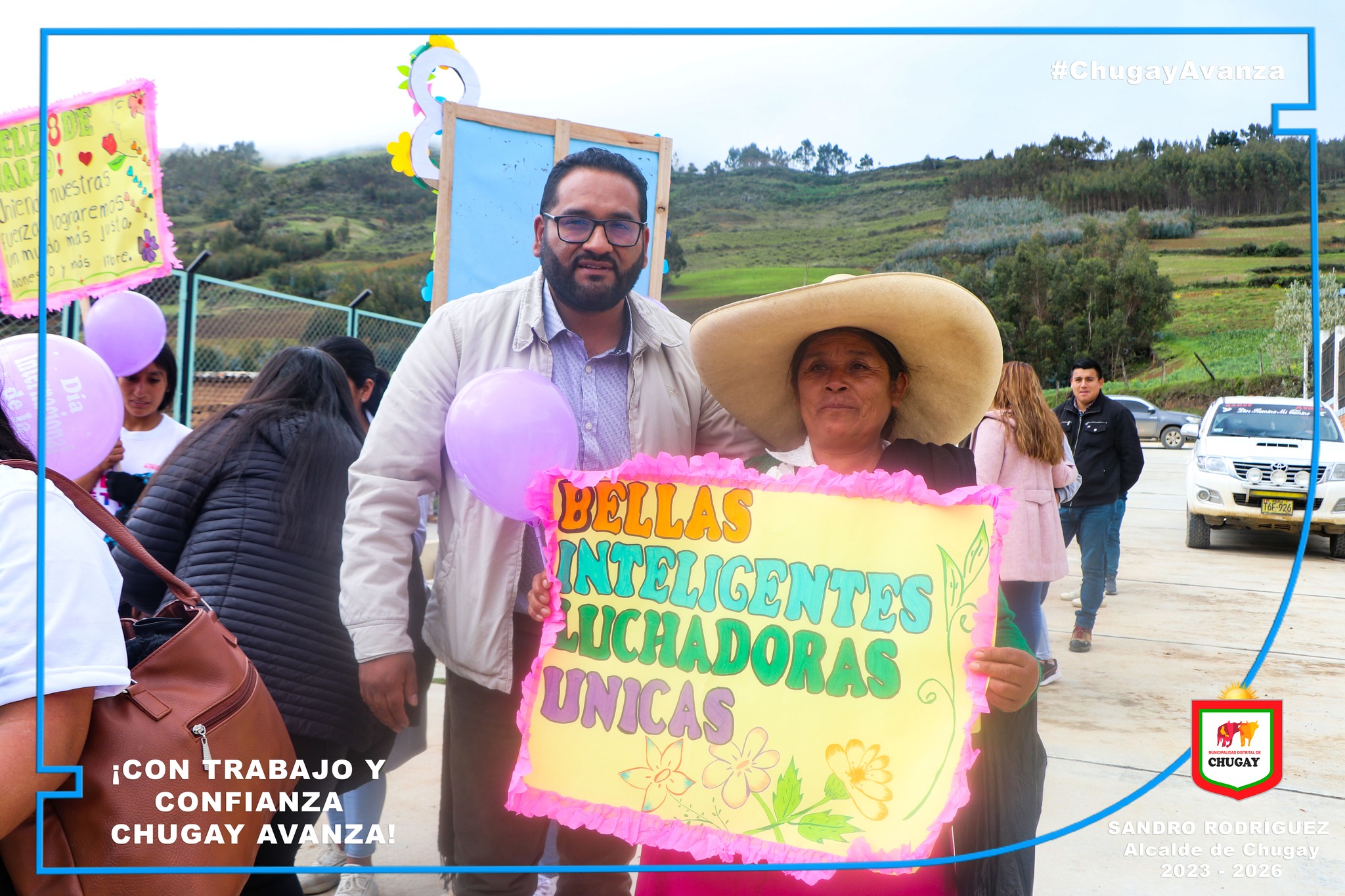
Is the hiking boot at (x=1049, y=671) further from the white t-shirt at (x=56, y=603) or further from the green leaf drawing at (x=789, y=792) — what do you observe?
the white t-shirt at (x=56, y=603)

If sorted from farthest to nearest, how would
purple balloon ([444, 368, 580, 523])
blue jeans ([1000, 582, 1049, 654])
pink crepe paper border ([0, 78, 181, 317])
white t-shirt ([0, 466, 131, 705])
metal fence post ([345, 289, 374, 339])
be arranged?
metal fence post ([345, 289, 374, 339]) < pink crepe paper border ([0, 78, 181, 317]) < blue jeans ([1000, 582, 1049, 654]) < purple balloon ([444, 368, 580, 523]) < white t-shirt ([0, 466, 131, 705])

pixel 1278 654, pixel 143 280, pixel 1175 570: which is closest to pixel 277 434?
pixel 143 280

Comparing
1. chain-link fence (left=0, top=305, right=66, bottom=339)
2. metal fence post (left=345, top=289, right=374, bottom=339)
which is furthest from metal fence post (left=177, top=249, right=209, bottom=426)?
metal fence post (left=345, top=289, right=374, bottom=339)

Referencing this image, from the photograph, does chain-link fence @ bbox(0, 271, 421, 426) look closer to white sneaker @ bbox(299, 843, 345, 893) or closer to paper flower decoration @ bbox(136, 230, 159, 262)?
paper flower decoration @ bbox(136, 230, 159, 262)

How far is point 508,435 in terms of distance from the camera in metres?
1.52

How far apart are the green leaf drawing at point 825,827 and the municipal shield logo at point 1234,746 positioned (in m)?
0.62

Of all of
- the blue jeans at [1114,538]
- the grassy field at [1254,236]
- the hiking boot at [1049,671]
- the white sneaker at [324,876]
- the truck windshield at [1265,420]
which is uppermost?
the grassy field at [1254,236]

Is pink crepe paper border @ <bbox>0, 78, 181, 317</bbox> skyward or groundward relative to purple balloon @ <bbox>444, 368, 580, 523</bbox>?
skyward

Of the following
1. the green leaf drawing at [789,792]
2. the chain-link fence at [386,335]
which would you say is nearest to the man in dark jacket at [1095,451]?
the green leaf drawing at [789,792]

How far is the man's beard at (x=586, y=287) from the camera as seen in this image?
170 cm

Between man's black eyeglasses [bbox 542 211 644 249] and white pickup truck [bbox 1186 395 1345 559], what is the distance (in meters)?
1.35

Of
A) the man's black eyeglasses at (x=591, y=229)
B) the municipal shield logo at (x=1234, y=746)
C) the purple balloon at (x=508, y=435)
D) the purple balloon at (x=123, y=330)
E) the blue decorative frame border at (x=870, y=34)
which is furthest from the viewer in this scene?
the purple balloon at (x=123, y=330)

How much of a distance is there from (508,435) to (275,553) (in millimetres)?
723

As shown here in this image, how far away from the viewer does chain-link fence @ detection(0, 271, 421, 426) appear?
443cm
